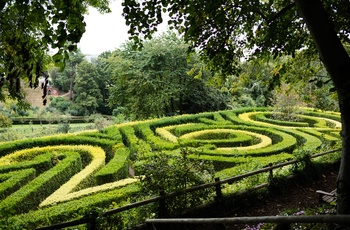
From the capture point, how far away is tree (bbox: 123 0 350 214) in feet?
10.00

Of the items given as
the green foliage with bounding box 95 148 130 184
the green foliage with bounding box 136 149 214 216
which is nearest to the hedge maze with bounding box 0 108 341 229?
the green foliage with bounding box 95 148 130 184

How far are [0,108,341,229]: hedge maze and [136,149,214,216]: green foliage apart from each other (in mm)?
433

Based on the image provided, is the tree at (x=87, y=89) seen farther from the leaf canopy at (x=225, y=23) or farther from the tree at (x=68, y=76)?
the leaf canopy at (x=225, y=23)

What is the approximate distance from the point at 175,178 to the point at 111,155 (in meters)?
6.77

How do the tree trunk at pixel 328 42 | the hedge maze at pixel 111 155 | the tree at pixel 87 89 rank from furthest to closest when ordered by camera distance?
the tree at pixel 87 89 < the hedge maze at pixel 111 155 < the tree trunk at pixel 328 42

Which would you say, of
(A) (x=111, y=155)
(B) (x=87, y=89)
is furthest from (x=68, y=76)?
(A) (x=111, y=155)

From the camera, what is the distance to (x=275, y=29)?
15.6ft

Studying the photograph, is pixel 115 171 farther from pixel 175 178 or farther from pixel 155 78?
pixel 155 78

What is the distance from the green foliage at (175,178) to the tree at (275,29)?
7.13 feet

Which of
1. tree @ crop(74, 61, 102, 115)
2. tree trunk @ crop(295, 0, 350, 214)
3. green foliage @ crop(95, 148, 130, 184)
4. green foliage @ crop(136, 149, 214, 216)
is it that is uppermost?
tree @ crop(74, 61, 102, 115)

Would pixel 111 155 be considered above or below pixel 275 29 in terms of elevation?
below

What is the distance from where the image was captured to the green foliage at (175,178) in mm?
5477

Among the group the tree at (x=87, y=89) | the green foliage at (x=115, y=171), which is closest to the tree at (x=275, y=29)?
the green foliage at (x=115, y=171)

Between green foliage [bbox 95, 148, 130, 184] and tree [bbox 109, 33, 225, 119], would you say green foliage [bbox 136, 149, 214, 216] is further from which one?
tree [bbox 109, 33, 225, 119]
